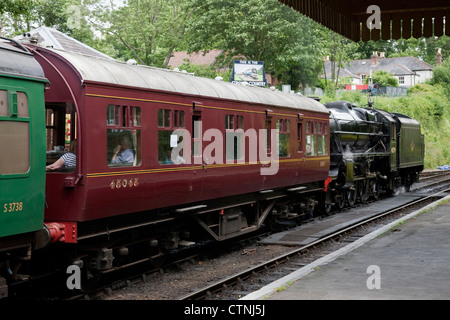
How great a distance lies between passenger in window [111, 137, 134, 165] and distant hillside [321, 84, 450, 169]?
37.3 metres

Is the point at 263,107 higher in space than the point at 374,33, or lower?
lower

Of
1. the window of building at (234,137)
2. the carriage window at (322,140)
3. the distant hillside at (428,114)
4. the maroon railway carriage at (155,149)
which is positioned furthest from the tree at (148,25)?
the window of building at (234,137)

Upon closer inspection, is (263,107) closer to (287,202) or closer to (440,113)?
(287,202)

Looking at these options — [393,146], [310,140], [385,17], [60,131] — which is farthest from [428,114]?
[60,131]

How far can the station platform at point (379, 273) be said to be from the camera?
8.38 meters

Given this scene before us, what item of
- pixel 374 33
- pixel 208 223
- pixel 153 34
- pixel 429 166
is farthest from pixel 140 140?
pixel 429 166

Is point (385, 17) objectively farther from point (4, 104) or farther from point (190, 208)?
point (4, 104)

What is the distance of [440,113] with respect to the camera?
55844mm

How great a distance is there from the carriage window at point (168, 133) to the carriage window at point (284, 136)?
4.40 metres

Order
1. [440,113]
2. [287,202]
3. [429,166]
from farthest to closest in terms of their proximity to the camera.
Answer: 1. [440,113]
2. [429,166]
3. [287,202]

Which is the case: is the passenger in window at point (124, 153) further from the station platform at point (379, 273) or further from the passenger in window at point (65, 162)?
the station platform at point (379, 273)

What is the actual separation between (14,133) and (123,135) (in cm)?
214

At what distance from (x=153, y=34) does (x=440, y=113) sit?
28.4 metres

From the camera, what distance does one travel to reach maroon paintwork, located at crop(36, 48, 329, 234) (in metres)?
8.30
